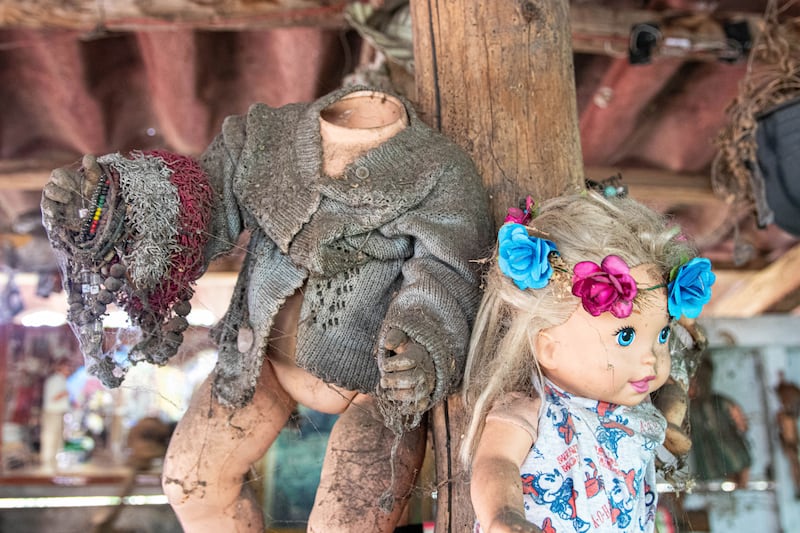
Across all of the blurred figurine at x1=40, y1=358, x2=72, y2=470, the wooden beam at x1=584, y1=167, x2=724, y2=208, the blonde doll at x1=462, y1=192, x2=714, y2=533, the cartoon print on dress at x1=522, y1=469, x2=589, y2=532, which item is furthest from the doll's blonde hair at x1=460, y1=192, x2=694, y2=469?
the blurred figurine at x1=40, y1=358, x2=72, y2=470

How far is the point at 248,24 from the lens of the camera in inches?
99.2

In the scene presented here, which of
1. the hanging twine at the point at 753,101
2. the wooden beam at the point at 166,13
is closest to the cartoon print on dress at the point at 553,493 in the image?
the hanging twine at the point at 753,101

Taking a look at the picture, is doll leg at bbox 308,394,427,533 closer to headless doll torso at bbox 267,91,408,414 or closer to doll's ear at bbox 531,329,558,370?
headless doll torso at bbox 267,91,408,414

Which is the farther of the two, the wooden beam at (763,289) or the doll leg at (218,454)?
the wooden beam at (763,289)

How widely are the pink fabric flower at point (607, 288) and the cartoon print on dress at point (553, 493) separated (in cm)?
22

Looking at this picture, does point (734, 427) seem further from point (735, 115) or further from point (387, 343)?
point (387, 343)

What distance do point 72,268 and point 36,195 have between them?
2.91 m

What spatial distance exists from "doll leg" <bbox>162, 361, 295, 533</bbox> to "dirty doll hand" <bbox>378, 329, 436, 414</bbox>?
35 cm

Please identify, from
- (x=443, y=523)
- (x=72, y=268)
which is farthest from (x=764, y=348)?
(x=72, y=268)

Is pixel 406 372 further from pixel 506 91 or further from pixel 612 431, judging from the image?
pixel 506 91

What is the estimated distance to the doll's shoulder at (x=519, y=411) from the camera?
3.61 feet

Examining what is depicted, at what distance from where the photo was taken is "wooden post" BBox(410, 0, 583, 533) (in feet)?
4.54

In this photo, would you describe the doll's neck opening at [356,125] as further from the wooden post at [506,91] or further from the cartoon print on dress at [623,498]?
the cartoon print on dress at [623,498]

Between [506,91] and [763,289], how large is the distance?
3.24 m
